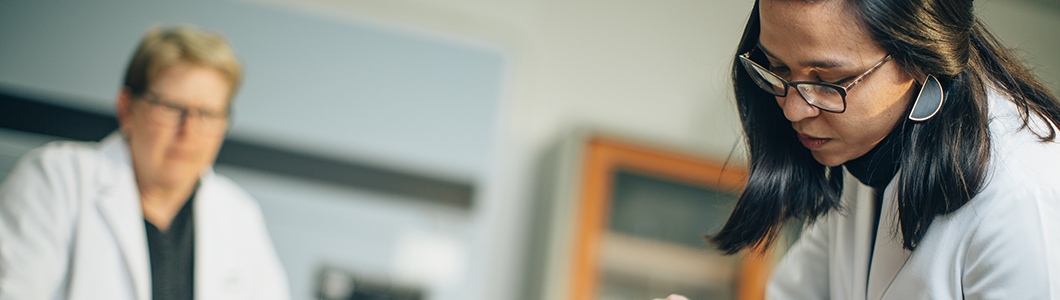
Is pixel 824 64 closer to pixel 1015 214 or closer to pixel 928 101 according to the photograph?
pixel 928 101

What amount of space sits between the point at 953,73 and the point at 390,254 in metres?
1.44

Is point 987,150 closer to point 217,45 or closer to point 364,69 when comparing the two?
point 364,69

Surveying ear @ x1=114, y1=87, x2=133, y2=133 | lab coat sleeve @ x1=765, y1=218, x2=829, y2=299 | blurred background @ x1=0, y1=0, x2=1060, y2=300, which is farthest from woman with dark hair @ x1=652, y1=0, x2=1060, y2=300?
ear @ x1=114, y1=87, x2=133, y2=133

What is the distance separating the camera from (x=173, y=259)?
1561 mm

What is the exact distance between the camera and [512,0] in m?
2.45

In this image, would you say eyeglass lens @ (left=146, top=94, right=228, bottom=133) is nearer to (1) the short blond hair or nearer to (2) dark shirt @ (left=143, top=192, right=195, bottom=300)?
(1) the short blond hair

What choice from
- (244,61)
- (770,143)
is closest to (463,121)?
(244,61)

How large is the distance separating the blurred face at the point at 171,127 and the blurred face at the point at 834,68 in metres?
1.41

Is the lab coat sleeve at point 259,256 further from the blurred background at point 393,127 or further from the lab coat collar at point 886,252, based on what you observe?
→ the lab coat collar at point 886,252

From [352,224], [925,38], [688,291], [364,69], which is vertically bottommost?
[688,291]

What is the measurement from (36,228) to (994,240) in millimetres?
1751

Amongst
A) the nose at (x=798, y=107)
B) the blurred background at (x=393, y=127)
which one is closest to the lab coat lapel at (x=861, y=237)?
the nose at (x=798, y=107)

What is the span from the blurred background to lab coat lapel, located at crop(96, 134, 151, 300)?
12 centimetres

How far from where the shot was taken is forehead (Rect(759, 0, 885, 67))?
709mm
